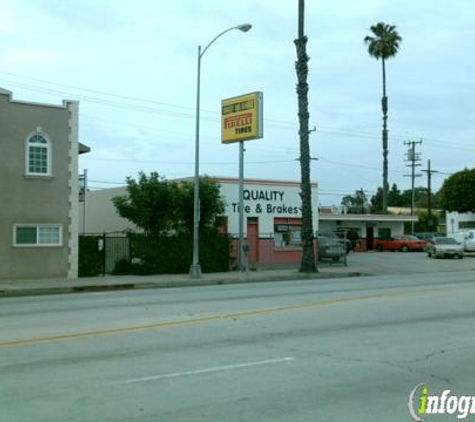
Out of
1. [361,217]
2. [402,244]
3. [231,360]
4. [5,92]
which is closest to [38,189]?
[5,92]

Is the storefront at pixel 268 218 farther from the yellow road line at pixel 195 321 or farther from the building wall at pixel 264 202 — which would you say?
the yellow road line at pixel 195 321

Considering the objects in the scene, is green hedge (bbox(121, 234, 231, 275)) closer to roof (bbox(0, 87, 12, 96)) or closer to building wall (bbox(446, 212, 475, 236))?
roof (bbox(0, 87, 12, 96))

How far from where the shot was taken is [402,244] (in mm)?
55344

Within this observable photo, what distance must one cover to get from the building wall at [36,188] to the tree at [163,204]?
3.61 meters

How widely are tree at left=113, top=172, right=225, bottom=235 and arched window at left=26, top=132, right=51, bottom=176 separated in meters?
4.60

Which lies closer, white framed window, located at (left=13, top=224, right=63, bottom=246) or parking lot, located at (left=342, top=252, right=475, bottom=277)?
white framed window, located at (left=13, top=224, right=63, bottom=246)

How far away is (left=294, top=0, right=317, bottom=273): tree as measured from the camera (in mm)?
30406

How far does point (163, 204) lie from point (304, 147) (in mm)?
6872

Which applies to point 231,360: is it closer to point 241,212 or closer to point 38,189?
point 38,189

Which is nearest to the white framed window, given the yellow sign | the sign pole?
the sign pole

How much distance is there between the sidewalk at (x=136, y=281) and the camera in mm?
21547

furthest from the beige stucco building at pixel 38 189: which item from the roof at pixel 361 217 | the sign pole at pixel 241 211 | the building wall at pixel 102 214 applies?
the roof at pixel 361 217

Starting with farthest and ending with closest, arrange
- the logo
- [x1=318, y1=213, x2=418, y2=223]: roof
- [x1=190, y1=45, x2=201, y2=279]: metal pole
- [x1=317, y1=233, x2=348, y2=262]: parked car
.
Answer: [x1=318, y1=213, x2=418, y2=223]: roof < [x1=317, y1=233, x2=348, y2=262]: parked car < [x1=190, y1=45, x2=201, y2=279]: metal pole < the logo

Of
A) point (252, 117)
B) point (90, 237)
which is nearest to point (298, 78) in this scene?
point (252, 117)
